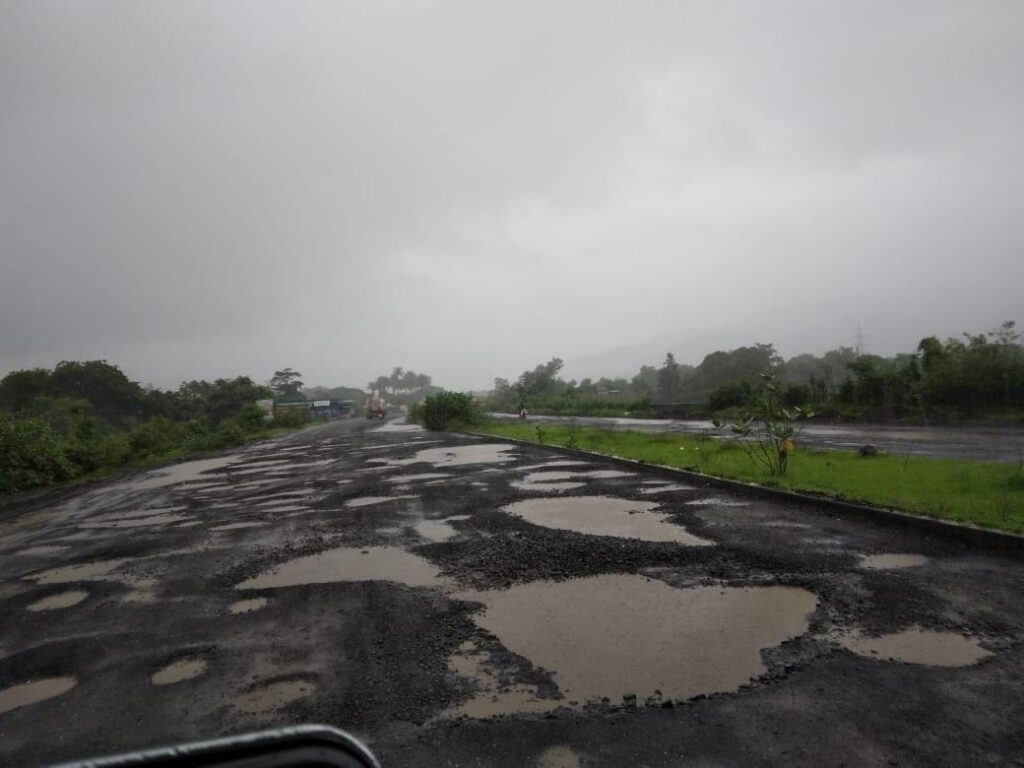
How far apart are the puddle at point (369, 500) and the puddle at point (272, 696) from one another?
6.74 meters

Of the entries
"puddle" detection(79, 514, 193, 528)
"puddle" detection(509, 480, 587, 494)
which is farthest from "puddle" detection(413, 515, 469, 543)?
"puddle" detection(79, 514, 193, 528)

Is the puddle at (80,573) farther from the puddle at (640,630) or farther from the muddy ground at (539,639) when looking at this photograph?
the puddle at (640,630)

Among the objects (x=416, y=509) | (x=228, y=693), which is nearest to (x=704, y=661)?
(x=228, y=693)

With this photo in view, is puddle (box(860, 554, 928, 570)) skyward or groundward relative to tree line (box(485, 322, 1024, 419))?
groundward

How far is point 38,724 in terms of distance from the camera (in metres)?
3.60

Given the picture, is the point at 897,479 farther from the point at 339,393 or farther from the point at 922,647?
the point at 339,393

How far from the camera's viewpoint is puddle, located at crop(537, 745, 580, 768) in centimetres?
291

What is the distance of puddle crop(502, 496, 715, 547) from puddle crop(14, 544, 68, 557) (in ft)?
22.5

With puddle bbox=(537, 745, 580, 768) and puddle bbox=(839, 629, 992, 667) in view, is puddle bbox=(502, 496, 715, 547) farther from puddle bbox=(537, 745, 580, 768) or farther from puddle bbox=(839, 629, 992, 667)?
puddle bbox=(537, 745, 580, 768)

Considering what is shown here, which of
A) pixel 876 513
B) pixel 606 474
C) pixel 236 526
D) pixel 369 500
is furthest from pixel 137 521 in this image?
pixel 876 513

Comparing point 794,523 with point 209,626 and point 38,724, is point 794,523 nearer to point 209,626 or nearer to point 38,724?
point 209,626

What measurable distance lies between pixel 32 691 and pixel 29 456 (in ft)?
60.2

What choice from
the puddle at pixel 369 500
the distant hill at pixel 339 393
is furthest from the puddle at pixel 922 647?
the distant hill at pixel 339 393

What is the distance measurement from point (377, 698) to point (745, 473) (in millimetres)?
9279
